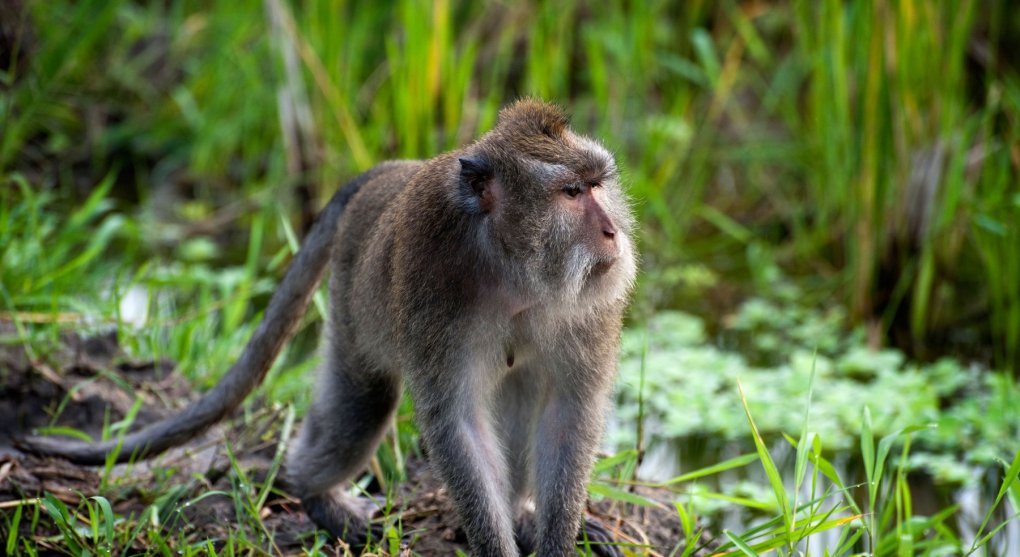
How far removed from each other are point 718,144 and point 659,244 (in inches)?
53.2

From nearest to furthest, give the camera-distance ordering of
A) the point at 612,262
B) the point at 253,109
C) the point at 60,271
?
the point at 612,262, the point at 60,271, the point at 253,109

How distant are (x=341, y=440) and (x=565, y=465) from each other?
3.05 ft

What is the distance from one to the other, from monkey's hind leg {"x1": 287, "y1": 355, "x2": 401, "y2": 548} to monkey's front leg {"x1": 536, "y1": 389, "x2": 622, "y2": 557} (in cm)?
70

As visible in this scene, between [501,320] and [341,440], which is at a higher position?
[501,320]

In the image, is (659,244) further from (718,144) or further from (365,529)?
(365,529)

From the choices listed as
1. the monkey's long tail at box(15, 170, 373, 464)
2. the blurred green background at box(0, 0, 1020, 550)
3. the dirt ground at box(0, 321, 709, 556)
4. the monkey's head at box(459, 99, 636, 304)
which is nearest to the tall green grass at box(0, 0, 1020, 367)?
the blurred green background at box(0, 0, 1020, 550)

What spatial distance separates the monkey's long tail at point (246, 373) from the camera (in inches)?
180

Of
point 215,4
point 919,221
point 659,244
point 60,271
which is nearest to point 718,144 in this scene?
point 659,244

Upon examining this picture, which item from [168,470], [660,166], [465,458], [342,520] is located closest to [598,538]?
[465,458]

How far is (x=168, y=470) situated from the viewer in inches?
190

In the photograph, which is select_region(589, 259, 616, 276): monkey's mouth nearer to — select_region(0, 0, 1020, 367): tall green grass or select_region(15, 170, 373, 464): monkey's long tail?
select_region(15, 170, 373, 464): monkey's long tail

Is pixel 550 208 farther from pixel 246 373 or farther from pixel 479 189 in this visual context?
pixel 246 373

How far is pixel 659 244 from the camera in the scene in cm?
847

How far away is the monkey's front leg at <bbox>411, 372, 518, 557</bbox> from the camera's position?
148 inches
